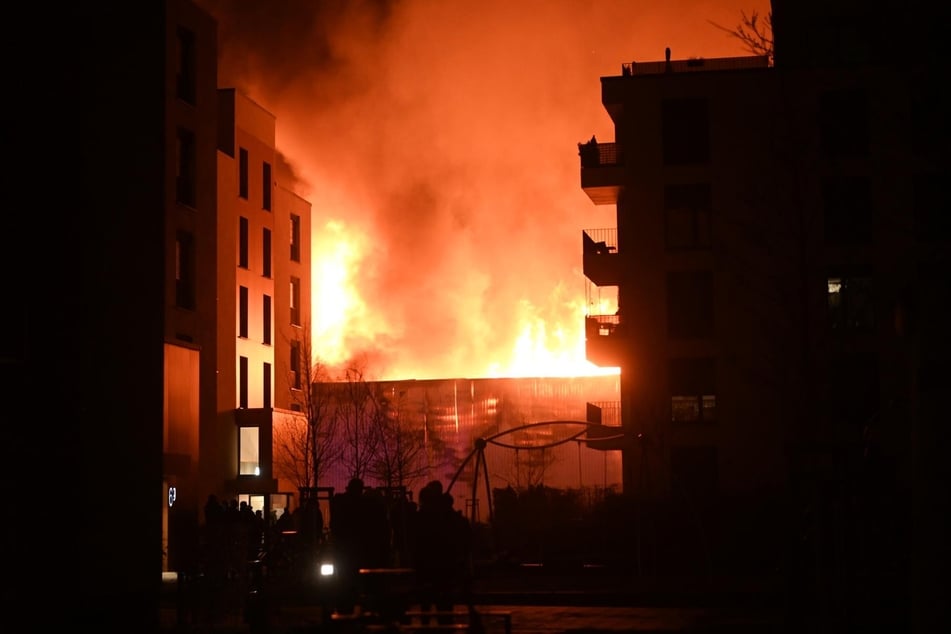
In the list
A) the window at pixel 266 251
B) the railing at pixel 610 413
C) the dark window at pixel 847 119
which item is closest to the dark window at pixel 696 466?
the railing at pixel 610 413

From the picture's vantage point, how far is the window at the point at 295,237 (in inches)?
2625

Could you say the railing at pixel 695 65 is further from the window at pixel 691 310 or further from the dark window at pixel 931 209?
the window at pixel 691 310

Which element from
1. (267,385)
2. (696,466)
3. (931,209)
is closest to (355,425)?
(267,385)

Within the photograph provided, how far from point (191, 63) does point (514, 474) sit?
76.9 feet

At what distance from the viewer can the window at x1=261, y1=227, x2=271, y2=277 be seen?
198 ft

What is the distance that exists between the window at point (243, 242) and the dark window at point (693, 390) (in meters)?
19.1

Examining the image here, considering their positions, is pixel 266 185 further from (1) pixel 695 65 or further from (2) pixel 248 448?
(1) pixel 695 65

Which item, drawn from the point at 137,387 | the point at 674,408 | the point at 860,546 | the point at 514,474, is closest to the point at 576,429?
the point at 514,474

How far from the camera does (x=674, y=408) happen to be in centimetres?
4841

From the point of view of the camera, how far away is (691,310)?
49.0m

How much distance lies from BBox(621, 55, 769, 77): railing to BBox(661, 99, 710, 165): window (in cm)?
143

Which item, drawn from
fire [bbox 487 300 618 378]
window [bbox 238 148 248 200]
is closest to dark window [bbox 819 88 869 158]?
window [bbox 238 148 248 200]

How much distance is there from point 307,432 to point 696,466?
1716 cm

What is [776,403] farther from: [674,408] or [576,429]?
[576,429]
